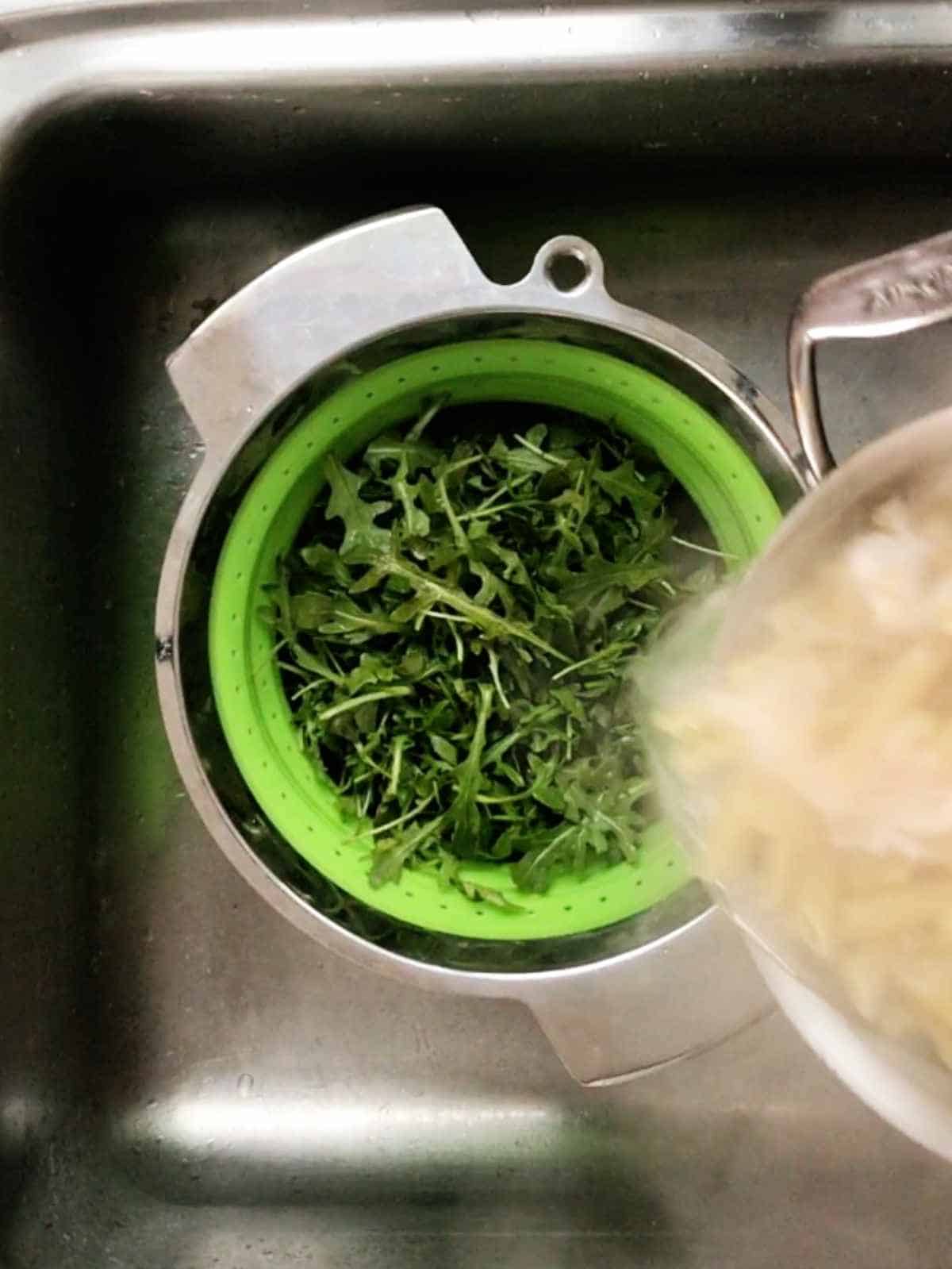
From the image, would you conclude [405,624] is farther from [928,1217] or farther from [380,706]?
[928,1217]

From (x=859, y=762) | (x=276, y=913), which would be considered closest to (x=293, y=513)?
(x=276, y=913)

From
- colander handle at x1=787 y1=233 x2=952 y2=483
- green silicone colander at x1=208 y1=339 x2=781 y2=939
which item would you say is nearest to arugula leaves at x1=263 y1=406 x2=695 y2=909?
green silicone colander at x1=208 y1=339 x2=781 y2=939

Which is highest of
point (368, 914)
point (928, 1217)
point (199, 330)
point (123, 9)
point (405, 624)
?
point (123, 9)

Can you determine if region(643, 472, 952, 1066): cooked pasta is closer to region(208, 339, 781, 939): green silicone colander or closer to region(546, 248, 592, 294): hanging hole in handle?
region(208, 339, 781, 939): green silicone colander

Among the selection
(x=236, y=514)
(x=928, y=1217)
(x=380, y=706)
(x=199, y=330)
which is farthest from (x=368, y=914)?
(x=928, y=1217)

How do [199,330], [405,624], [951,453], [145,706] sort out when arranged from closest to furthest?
[951,453]
[199,330]
[405,624]
[145,706]

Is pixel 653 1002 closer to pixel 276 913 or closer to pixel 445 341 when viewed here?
pixel 276 913
